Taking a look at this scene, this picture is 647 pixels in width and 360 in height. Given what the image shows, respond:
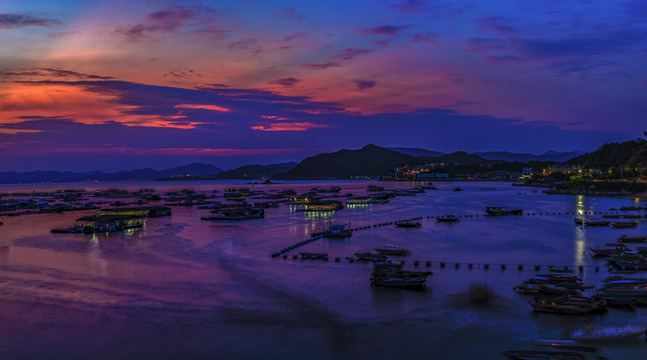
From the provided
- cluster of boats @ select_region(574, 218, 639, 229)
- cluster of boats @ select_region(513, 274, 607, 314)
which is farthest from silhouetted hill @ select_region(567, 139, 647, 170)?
cluster of boats @ select_region(513, 274, 607, 314)

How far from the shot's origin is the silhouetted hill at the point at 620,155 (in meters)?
98.3

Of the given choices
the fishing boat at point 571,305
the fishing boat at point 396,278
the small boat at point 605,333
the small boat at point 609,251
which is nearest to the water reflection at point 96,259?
the fishing boat at point 396,278

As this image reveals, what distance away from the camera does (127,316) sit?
542 inches

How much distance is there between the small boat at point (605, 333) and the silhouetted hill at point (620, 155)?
317 ft

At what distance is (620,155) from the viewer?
11525 centimetres

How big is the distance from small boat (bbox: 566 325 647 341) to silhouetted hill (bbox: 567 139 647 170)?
96.7m

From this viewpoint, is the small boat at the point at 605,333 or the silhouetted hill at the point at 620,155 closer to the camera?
the small boat at the point at 605,333

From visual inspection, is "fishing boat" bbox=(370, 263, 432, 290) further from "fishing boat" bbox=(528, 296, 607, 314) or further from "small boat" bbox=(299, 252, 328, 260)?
"small boat" bbox=(299, 252, 328, 260)

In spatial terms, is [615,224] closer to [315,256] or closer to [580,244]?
[580,244]

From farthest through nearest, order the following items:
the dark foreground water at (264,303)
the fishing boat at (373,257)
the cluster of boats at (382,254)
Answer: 1. the cluster of boats at (382,254)
2. the fishing boat at (373,257)
3. the dark foreground water at (264,303)

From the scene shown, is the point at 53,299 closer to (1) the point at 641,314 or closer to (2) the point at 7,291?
(2) the point at 7,291

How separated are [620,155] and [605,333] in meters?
127

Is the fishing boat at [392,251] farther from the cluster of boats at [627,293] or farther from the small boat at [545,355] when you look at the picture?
the small boat at [545,355]

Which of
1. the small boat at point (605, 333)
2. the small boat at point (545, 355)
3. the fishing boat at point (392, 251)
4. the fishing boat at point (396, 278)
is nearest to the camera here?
the small boat at point (545, 355)
